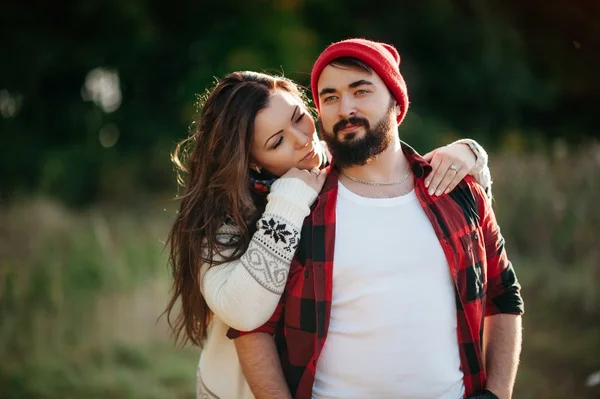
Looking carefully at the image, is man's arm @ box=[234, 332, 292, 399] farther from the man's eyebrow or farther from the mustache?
the man's eyebrow

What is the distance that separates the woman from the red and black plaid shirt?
76mm

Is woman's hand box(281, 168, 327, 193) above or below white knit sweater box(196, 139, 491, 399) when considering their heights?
above

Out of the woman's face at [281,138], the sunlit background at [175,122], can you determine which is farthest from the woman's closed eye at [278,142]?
the sunlit background at [175,122]

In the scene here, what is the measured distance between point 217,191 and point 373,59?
77 centimetres

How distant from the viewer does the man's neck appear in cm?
245

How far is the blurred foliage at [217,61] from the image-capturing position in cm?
1044

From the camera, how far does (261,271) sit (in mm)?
2160

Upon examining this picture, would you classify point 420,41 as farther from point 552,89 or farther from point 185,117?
point 185,117

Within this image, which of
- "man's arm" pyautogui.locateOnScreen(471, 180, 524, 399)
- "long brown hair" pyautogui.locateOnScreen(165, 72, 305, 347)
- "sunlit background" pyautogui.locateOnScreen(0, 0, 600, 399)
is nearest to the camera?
"long brown hair" pyautogui.locateOnScreen(165, 72, 305, 347)

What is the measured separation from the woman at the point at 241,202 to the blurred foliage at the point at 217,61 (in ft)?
25.3

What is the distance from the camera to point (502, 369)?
2.41 meters

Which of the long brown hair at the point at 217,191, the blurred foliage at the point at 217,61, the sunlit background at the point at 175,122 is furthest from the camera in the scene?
the blurred foliage at the point at 217,61

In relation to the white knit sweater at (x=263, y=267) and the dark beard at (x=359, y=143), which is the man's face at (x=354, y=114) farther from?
the white knit sweater at (x=263, y=267)

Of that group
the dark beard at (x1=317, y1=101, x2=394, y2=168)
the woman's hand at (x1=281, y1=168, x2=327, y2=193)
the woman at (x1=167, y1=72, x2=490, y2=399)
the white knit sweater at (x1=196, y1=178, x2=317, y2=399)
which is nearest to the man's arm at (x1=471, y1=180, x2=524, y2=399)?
the woman at (x1=167, y1=72, x2=490, y2=399)
